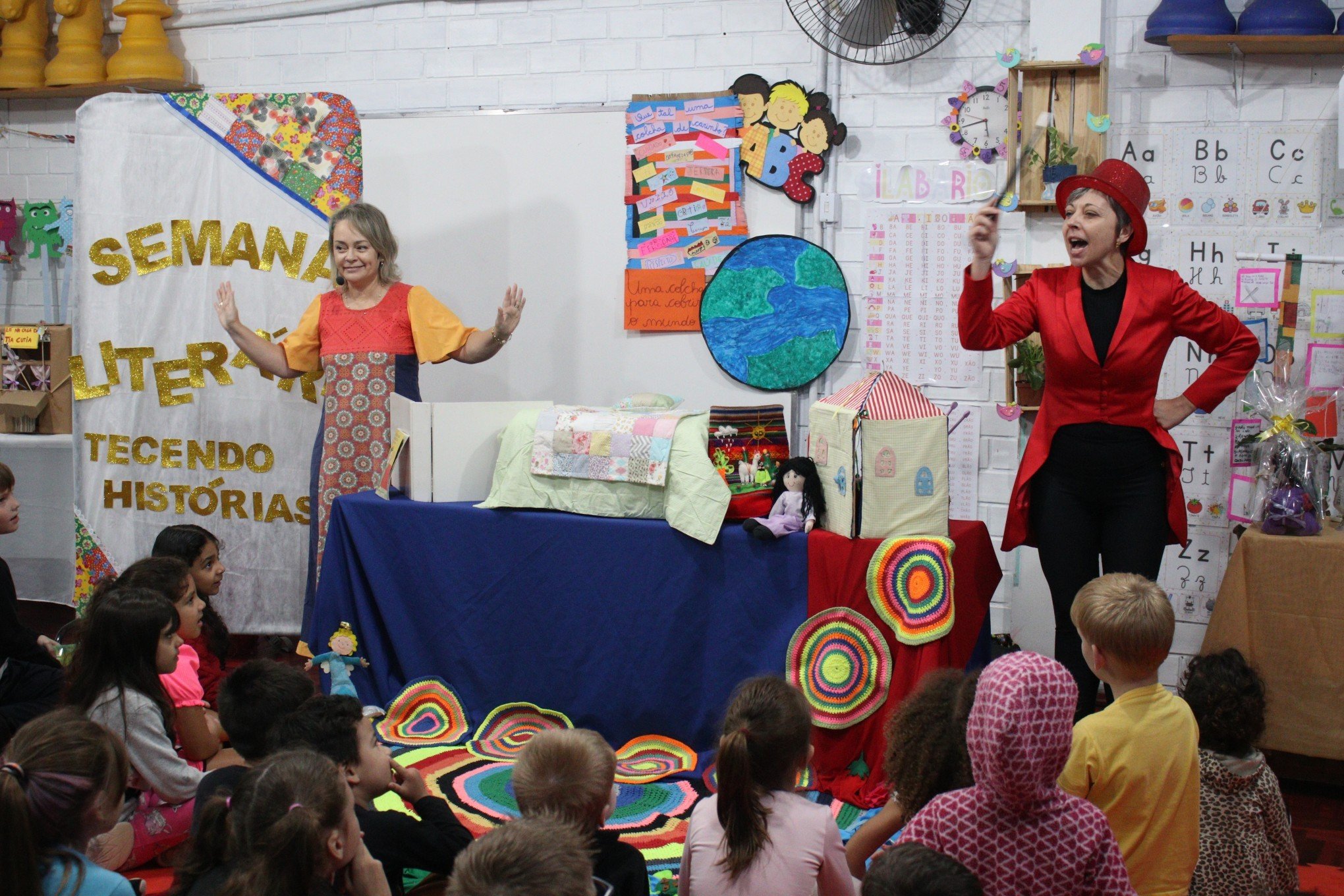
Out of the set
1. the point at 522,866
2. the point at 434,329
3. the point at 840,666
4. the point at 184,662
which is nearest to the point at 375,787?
the point at 522,866

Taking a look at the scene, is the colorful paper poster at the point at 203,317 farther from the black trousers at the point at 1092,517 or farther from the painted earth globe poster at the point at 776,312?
the black trousers at the point at 1092,517

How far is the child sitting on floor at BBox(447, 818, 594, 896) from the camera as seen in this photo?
1334 millimetres

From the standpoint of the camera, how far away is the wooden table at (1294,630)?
10.2 ft

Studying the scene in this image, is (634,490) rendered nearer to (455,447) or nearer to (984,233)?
(455,447)

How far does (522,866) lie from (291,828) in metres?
0.40

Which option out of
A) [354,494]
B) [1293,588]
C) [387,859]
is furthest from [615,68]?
[387,859]

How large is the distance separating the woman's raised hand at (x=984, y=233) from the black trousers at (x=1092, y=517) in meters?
0.45

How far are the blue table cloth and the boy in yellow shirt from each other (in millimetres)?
1067

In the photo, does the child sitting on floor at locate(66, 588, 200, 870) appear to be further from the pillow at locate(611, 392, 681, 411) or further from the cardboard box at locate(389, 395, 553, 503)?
the pillow at locate(611, 392, 681, 411)

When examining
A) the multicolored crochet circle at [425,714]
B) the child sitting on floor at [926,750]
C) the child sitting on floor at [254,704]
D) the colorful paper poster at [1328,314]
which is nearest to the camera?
the child sitting on floor at [926,750]

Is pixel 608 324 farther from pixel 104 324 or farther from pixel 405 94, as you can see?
pixel 104 324

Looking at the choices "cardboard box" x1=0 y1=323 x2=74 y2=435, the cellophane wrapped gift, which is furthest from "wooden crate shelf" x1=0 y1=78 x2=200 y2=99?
the cellophane wrapped gift

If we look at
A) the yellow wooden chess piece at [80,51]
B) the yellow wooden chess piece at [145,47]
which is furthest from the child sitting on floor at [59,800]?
the yellow wooden chess piece at [80,51]

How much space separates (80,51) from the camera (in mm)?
4750
